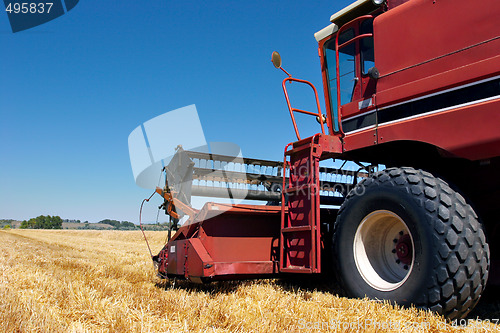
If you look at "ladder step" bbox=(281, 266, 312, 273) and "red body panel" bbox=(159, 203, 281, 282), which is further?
"red body panel" bbox=(159, 203, 281, 282)

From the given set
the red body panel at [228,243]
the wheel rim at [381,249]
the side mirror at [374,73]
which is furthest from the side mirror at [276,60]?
the wheel rim at [381,249]

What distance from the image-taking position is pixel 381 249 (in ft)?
11.9

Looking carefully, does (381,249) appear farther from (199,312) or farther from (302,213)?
(199,312)

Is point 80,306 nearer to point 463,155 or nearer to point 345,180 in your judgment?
point 463,155

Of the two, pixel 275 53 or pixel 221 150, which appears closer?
pixel 275 53

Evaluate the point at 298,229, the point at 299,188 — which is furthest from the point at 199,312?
the point at 299,188

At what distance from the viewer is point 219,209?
14.0 ft

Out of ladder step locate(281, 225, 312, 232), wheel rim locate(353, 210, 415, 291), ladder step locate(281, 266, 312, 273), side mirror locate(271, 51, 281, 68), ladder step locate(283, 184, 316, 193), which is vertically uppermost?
side mirror locate(271, 51, 281, 68)

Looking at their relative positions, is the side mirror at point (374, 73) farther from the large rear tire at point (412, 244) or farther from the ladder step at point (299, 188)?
the ladder step at point (299, 188)

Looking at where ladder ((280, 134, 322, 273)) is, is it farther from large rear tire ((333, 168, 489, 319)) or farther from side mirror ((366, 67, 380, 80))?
side mirror ((366, 67, 380, 80))

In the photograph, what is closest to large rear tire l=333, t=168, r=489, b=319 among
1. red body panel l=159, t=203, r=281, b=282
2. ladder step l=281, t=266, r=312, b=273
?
ladder step l=281, t=266, r=312, b=273

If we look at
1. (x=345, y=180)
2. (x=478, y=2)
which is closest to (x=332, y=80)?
(x=478, y=2)

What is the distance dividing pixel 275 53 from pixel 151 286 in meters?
2.86

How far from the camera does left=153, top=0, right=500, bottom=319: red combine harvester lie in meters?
2.92
